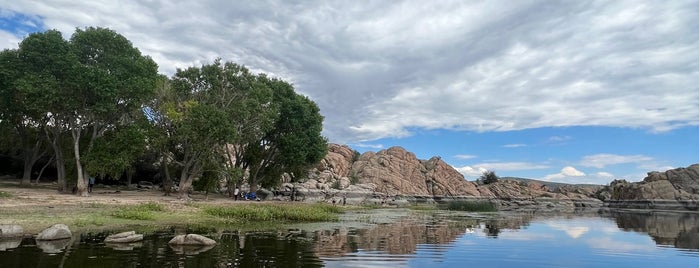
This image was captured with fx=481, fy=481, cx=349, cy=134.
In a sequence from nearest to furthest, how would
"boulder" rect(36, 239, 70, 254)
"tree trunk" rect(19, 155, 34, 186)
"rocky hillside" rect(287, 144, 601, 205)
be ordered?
"boulder" rect(36, 239, 70, 254) → "tree trunk" rect(19, 155, 34, 186) → "rocky hillside" rect(287, 144, 601, 205)

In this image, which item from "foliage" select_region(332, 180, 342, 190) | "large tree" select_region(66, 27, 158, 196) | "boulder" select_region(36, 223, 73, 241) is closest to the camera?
"boulder" select_region(36, 223, 73, 241)

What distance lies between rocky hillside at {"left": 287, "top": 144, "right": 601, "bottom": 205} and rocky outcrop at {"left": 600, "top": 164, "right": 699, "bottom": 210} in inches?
384

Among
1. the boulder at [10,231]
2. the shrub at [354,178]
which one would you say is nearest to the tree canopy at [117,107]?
the boulder at [10,231]

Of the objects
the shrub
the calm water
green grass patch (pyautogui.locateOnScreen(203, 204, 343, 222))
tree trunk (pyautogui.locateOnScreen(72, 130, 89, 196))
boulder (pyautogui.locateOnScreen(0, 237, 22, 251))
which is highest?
the shrub

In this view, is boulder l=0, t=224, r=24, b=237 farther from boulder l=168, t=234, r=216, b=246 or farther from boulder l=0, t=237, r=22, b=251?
boulder l=168, t=234, r=216, b=246

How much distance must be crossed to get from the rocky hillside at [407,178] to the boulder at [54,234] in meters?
76.6

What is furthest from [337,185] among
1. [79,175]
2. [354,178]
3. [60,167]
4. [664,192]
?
[664,192]

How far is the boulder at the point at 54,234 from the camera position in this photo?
19.0 m

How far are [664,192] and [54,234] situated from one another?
107845mm

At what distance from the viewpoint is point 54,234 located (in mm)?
19297

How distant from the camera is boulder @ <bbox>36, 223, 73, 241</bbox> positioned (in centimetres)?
1901

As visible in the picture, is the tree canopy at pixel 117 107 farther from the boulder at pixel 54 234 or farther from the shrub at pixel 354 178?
the shrub at pixel 354 178

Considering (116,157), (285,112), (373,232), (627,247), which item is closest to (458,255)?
(373,232)

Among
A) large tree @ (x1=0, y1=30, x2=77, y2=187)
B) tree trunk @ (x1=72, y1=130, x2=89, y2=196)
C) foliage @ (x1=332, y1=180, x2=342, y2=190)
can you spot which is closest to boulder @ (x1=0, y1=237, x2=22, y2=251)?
large tree @ (x1=0, y1=30, x2=77, y2=187)
